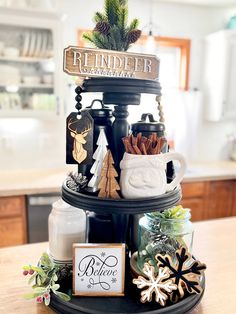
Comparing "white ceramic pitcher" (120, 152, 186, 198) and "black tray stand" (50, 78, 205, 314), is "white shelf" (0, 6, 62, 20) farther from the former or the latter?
"white ceramic pitcher" (120, 152, 186, 198)

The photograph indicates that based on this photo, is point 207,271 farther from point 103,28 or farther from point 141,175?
point 103,28

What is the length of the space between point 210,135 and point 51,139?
1.84 m

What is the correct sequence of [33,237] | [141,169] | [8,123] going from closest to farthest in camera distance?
[141,169], [33,237], [8,123]

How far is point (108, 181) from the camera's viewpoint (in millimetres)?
759

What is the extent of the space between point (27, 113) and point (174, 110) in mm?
1605

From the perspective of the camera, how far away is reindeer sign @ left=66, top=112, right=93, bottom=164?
0.79 metres

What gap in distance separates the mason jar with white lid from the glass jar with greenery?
0.19 metres

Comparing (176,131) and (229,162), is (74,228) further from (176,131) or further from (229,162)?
(229,162)

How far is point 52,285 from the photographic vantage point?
2.57ft

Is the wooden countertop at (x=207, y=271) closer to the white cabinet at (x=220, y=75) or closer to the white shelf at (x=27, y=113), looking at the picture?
the white shelf at (x=27, y=113)

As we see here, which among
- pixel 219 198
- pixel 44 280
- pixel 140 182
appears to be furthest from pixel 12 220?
pixel 219 198

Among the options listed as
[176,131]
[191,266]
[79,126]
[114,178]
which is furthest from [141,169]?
[176,131]

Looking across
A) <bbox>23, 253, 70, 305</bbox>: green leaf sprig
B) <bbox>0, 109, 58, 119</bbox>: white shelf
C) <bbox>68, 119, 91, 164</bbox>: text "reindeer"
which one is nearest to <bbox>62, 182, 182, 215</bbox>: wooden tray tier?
<bbox>68, 119, 91, 164</bbox>: text "reindeer"

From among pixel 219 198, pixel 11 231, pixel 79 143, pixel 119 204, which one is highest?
pixel 79 143
